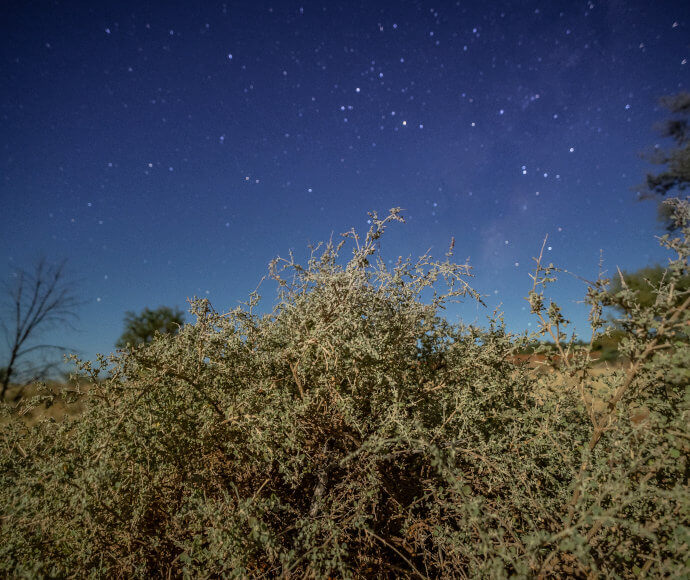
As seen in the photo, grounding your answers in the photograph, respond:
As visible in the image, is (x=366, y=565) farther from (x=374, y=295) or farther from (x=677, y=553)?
(x=374, y=295)

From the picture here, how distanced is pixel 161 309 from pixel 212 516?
75.7 ft

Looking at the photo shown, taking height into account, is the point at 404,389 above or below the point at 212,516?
above

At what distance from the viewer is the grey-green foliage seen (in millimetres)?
1796

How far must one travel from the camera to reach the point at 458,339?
3.50 m

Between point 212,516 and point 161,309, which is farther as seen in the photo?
point 161,309

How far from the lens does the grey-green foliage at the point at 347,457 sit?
5.89ft

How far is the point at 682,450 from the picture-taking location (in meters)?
1.78

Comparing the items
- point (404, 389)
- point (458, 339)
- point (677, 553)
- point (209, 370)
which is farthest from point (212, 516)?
point (458, 339)

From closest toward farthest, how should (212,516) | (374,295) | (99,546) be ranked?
(212,516), (99,546), (374,295)

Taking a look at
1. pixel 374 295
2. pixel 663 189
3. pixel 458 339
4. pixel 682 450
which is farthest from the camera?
pixel 663 189

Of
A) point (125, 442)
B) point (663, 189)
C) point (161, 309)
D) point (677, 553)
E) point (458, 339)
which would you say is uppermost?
point (663, 189)

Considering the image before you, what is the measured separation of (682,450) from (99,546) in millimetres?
3690

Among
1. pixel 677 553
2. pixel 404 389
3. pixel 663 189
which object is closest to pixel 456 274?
pixel 404 389

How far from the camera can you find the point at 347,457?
65.2 inches
